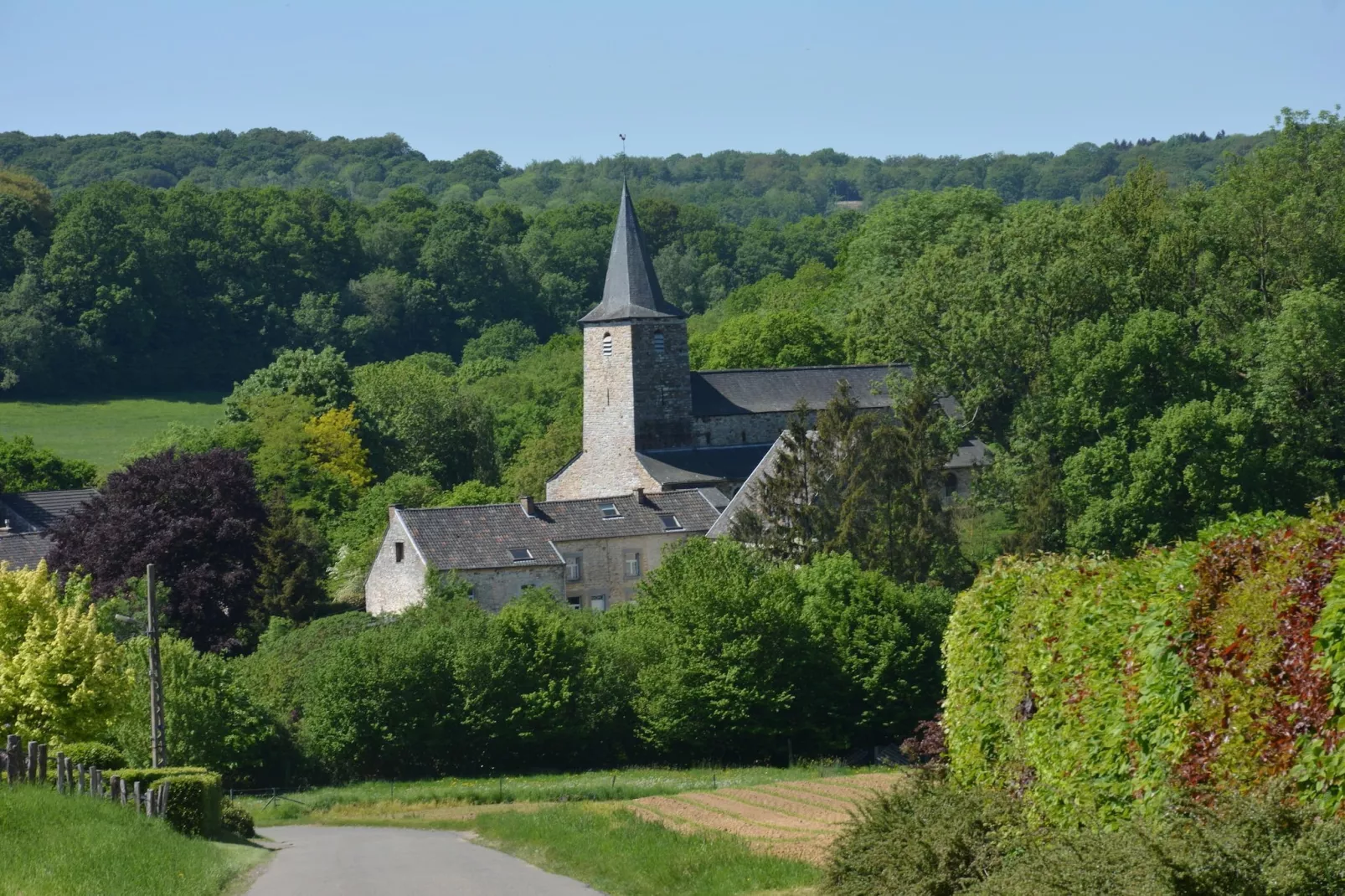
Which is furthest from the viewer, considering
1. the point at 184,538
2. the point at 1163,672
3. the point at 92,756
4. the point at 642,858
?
the point at 184,538

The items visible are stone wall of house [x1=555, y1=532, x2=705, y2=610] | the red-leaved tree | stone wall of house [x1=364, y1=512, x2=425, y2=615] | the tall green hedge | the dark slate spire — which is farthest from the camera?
the dark slate spire

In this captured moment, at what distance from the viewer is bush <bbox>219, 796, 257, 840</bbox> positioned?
26.5 m

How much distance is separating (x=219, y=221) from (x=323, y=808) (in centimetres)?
8121

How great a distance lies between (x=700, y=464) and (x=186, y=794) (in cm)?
4183

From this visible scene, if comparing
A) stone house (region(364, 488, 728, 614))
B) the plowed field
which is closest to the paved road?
the plowed field

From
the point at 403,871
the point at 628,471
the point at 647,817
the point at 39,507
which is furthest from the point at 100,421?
the point at 403,871

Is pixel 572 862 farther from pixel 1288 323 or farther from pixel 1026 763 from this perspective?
pixel 1288 323

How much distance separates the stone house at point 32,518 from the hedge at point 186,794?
32925mm

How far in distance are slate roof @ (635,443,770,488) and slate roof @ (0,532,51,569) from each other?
20.9 metres

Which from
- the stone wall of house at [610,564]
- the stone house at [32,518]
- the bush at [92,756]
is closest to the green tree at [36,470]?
the stone house at [32,518]

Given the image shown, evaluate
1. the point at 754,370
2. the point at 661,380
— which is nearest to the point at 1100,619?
the point at 661,380

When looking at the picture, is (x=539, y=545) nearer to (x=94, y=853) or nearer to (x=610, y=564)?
Answer: (x=610, y=564)

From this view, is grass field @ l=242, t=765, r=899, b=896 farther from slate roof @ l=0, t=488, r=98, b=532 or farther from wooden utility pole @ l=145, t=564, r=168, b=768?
slate roof @ l=0, t=488, r=98, b=532

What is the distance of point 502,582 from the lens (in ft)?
171
